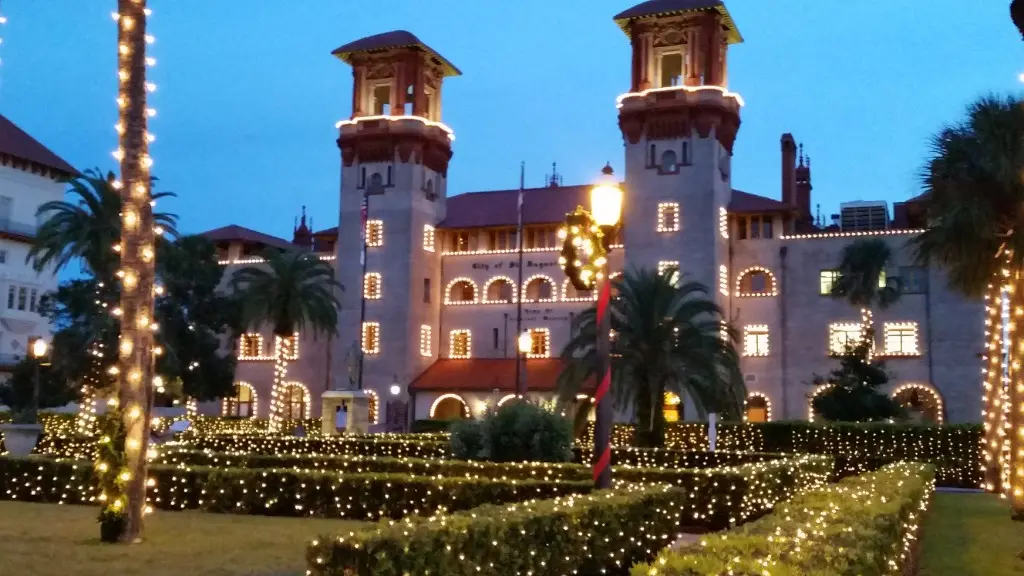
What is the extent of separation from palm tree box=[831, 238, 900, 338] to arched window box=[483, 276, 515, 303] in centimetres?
1955

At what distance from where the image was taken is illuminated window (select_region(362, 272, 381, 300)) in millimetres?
61906

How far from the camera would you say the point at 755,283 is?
2293 inches

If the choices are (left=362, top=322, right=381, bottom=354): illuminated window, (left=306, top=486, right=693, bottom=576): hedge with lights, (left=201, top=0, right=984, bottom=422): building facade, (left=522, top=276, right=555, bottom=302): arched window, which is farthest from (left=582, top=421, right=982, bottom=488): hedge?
(left=362, top=322, right=381, bottom=354): illuminated window

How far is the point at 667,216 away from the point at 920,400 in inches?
664

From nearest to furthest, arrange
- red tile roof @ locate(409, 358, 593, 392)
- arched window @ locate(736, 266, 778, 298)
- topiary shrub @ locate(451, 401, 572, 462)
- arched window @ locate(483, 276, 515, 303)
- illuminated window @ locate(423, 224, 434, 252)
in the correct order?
topiary shrub @ locate(451, 401, 572, 462), arched window @ locate(736, 266, 778, 298), red tile roof @ locate(409, 358, 593, 392), arched window @ locate(483, 276, 515, 303), illuminated window @ locate(423, 224, 434, 252)

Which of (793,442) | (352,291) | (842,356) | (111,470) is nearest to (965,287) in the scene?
(793,442)

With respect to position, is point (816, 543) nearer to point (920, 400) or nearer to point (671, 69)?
point (920, 400)

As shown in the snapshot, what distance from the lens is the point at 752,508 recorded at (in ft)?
67.5

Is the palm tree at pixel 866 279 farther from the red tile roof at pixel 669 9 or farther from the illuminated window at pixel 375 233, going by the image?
the illuminated window at pixel 375 233

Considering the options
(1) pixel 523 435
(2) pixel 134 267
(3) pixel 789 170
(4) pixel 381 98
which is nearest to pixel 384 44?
(4) pixel 381 98

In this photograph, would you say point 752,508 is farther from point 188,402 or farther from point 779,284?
point 188,402

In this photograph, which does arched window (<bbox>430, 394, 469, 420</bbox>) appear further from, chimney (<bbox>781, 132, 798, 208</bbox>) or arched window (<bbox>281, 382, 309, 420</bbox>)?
chimney (<bbox>781, 132, 798, 208</bbox>)

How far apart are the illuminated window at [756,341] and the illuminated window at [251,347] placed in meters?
32.0

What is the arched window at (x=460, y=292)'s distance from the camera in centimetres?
6450
